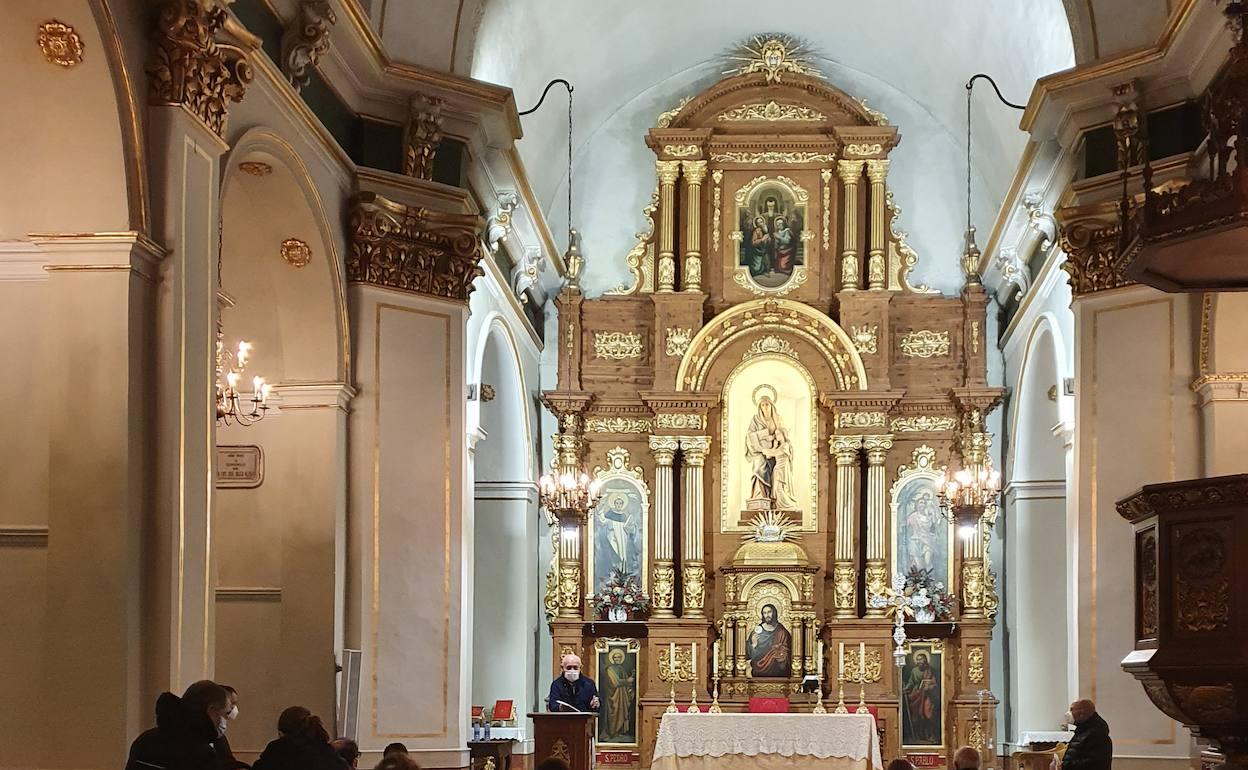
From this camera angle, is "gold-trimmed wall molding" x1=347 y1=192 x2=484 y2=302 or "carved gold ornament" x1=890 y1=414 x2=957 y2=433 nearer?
"gold-trimmed wall molding" x1=347 y1=192 x2=484 y2=302

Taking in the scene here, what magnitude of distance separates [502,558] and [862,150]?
7330 millimetres

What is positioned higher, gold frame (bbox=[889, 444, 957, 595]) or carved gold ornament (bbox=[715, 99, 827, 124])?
carved gold ornament (bbox=[715, 99, 827, 124])

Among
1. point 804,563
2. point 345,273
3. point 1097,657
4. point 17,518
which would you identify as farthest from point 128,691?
point 804,563

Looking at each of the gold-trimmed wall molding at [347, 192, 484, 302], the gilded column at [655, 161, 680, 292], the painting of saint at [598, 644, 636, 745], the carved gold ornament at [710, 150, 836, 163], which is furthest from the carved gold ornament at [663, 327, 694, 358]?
the gold-trimmed wall molding at [347, 192, 484, 302]

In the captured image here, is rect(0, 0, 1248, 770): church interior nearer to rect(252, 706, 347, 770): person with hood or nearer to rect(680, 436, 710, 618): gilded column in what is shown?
rect(680, 436, 710, 618): gilded column

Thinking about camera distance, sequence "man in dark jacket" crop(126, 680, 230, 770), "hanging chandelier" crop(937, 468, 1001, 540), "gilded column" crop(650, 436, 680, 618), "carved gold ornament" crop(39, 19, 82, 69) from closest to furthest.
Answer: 1. "man in dark jacket" crop(126, 680, 230, 770)
2. "carved gold ornament" crop(39, 19, 82, 69)
3. "hanging chandelier" crop(937, 468, 1001, 540)
4. "gilded column" crop(650, 436, 680, 618)

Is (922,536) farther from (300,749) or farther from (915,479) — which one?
(300,749)

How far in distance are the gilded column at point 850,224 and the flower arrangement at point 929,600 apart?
13.1 feet

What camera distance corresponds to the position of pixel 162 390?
32.4ft

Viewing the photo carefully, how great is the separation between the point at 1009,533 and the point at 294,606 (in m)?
11.6

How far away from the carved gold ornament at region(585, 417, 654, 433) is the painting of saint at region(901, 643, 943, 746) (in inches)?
182

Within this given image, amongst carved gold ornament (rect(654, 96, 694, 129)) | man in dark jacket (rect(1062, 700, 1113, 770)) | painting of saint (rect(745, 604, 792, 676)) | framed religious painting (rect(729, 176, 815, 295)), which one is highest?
carved gold ornament (rect(654, 96, 694, 129))

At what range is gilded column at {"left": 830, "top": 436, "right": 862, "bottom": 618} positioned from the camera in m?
22.4

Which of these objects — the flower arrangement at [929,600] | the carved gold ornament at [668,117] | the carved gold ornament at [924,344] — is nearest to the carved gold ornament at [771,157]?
Result: the carved gold ornament at [668,117]
